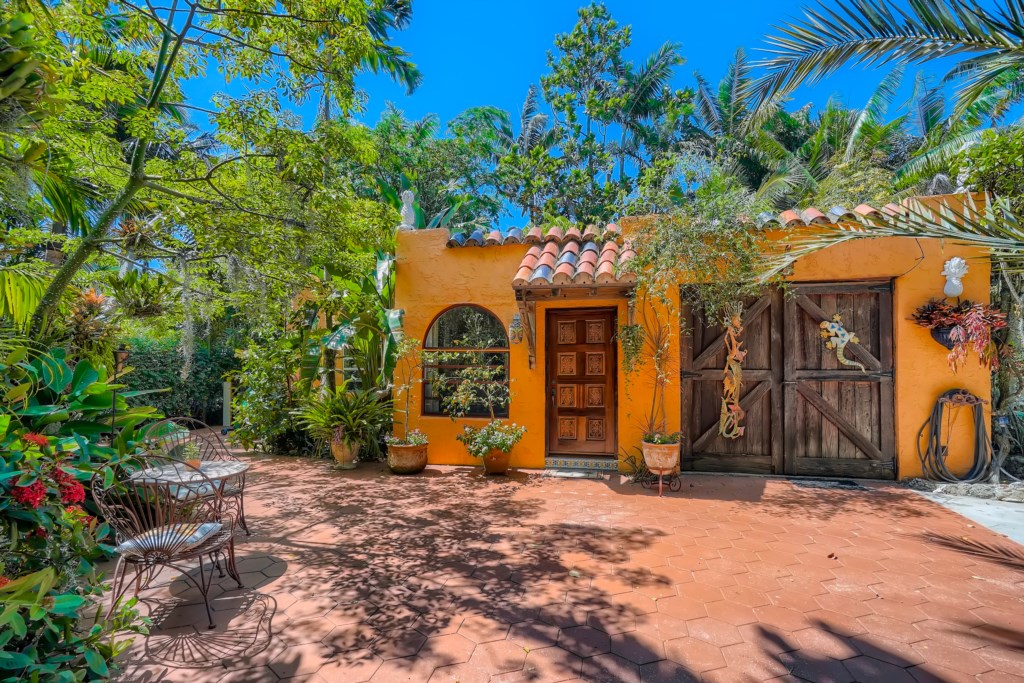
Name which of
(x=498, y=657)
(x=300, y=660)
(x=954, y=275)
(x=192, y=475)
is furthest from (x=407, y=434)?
(x=954, y=275)

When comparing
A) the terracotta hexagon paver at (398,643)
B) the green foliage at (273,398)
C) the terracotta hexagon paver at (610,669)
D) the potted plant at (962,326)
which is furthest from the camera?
the green foliage at (273,398)

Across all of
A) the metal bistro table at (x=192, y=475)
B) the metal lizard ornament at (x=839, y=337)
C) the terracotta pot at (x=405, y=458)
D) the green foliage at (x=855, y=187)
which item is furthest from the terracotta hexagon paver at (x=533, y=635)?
the green foliage at (x=855, y=187)

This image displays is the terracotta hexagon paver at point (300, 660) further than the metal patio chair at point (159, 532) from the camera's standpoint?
No

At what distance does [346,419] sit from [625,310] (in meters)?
4.74

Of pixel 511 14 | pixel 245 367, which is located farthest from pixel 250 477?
pixel 511 14

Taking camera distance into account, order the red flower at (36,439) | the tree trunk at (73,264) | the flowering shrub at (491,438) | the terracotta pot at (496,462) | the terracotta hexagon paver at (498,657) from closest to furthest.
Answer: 1. the red flower at (36,439)
2. the terracotta hexagon paver at (498,657)
3. the tree trunk at (73,264)
4. the flowering shrub at (491,438)
5. the terracotta pot at (496,462)

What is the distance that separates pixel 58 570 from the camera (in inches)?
72.7

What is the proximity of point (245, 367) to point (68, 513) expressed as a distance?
7.58m

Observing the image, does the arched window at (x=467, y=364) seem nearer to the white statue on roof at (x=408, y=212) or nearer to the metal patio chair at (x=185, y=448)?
the white statue on roof at (x=408, y=212)

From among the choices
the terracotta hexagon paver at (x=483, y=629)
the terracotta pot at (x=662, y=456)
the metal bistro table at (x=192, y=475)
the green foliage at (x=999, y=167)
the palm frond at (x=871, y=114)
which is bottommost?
the terracotta hexagon paver at (x=483, y=629)

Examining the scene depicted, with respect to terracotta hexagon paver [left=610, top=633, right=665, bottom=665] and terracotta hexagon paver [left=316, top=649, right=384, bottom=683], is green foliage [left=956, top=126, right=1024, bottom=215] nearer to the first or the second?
terracotta hexagon paver [left=610, top=633, right=665, bottom=665]

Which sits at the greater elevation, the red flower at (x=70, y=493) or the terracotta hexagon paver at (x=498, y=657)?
the red flower at (x=70, y=493)

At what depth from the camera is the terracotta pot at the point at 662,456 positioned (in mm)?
5836

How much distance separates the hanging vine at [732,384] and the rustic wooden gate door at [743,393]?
14cm
